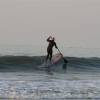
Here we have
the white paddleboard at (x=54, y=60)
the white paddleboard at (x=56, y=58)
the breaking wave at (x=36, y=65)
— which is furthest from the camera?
the breaking wave at (x=36, y=65)

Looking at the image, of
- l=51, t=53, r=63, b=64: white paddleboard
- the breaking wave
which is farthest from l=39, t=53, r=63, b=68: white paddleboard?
the breaking wave

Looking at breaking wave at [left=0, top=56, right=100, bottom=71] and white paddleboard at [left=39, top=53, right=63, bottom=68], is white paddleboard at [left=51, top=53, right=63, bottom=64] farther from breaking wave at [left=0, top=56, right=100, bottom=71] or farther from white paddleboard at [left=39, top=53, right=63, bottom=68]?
breaking wave at [left=0, top=56, right=100, bottom=71]

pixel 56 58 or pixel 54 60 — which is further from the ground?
pixel 56 58

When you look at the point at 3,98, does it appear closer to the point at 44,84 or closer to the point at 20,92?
the point at 20,92

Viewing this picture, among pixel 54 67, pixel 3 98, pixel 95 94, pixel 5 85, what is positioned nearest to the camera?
pixel 3 98

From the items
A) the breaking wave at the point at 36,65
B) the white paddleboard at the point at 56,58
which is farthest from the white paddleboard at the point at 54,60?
the breaking wave at the point at 36,65

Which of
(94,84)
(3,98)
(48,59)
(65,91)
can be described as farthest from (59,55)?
(3,98)

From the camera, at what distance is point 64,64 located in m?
32.8

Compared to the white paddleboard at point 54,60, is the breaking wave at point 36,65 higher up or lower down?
lower down

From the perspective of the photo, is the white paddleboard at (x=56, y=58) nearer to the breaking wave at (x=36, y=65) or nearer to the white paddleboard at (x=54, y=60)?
the white paddleboard at (x=54, y=60)

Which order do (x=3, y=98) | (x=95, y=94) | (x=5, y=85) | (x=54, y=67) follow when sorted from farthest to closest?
1. (x=54, y=67)
2. (x=5, y=85)
3. (x=95, y=94)
4. (x=3, y=98)

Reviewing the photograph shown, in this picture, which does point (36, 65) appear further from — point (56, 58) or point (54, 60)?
point (54, 60)

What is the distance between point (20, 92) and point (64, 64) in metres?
16.9

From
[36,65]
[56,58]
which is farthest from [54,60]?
[36,65]
